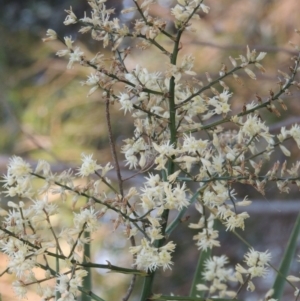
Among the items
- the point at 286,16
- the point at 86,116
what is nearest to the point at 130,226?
the point at 286,16

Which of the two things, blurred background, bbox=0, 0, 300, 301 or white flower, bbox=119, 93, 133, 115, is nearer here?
white flower, bbox=119, 93, 133, 115

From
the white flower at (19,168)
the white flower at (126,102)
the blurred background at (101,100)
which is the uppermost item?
the blurred background at (101,100)

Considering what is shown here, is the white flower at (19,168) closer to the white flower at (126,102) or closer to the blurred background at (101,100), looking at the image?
the white flower at (126,102)

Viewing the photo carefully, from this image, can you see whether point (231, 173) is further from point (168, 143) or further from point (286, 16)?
point (286, 16)

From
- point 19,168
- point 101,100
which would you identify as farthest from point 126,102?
point 101,100

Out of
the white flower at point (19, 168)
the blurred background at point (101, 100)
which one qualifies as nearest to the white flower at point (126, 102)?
the white flower at point (19, 168)

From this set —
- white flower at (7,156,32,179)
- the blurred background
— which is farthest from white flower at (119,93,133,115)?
the blurred background

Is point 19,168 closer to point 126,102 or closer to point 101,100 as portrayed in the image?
point 126,102

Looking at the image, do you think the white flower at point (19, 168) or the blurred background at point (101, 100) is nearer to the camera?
the white flower at point (19, 168)

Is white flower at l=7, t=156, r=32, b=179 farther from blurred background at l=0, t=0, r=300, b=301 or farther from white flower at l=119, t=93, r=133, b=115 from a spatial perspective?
blurred background at l=0, t=0, r=300, b=301
